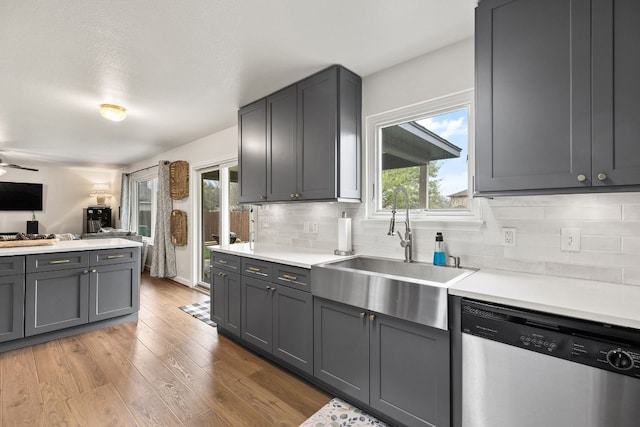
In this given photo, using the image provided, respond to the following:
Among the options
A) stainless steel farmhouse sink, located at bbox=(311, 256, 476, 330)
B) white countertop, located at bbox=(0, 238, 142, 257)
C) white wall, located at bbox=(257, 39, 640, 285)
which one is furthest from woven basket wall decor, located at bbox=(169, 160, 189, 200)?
stainless steel farmhouse sink, located at bbox=(311, 256, 476, 330)

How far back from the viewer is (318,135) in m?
2.42

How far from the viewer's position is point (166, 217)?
5277mm

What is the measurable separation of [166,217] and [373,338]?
15.3ft

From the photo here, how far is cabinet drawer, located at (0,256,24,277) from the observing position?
8.58ft

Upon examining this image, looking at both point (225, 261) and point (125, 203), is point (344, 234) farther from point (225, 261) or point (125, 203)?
point (125, 203)

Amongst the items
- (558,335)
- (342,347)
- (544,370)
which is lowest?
(342,347)

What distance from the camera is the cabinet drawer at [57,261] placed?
9.03ft

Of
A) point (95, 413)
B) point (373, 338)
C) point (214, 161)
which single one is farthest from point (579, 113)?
point (214, 161)

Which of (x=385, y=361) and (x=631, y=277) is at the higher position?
(x=631, y=277)

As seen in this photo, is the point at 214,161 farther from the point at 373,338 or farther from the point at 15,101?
the point at 373,338

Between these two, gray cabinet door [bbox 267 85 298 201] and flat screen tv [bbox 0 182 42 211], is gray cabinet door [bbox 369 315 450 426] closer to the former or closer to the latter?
gray cabinet door [bbox 267 85 298 201]

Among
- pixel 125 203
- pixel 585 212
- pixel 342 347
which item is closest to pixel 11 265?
pixel 342 347

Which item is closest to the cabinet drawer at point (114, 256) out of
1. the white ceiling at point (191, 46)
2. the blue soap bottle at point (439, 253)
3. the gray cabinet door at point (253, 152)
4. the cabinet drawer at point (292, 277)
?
the gray cabinet door at point (253, 152)

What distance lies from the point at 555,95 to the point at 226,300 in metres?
2.81
